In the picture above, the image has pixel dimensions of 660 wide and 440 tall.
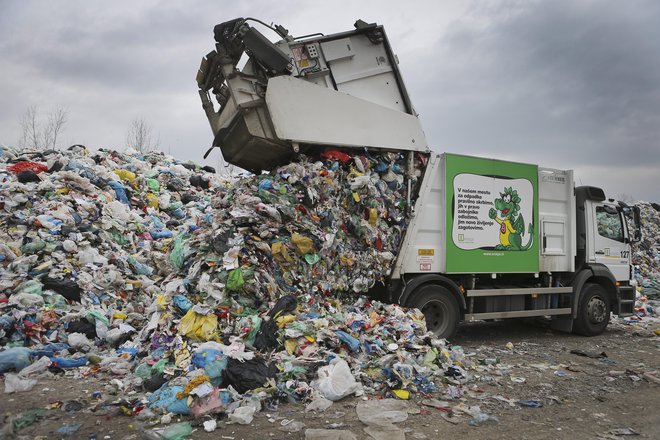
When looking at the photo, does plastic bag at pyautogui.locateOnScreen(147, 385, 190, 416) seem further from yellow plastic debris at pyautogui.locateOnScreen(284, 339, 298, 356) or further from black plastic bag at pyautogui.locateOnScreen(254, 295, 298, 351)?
yellow plastic debris at pyautogui.locateOnScreen(284, 339, 298, 356)

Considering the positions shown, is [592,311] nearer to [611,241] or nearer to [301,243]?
[611,241]

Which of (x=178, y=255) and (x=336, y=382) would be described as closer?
(x=336, y=382)

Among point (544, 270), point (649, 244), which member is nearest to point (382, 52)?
point (544, 270)

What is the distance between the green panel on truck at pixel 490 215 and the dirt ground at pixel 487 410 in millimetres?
1267

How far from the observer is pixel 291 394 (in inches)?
151

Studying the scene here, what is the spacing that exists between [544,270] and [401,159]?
2.86 m

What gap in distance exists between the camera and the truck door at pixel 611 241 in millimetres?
7668

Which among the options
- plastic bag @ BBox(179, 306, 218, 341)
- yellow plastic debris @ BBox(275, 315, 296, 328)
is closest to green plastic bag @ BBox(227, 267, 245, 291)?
plastic bag @ BBox(179, 306, 218, 341)

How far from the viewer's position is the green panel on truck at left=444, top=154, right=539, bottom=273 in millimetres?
6156

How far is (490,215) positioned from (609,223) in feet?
9.05

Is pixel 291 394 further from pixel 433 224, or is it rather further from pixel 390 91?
pixel 390 91

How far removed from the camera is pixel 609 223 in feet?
25.7

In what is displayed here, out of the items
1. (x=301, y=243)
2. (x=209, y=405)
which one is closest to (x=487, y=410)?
(x=209, y=405)

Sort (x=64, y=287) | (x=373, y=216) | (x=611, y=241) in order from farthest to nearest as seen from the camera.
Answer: (x=611, y=241) < (x=64, y=287) < (x=373, y=216)
